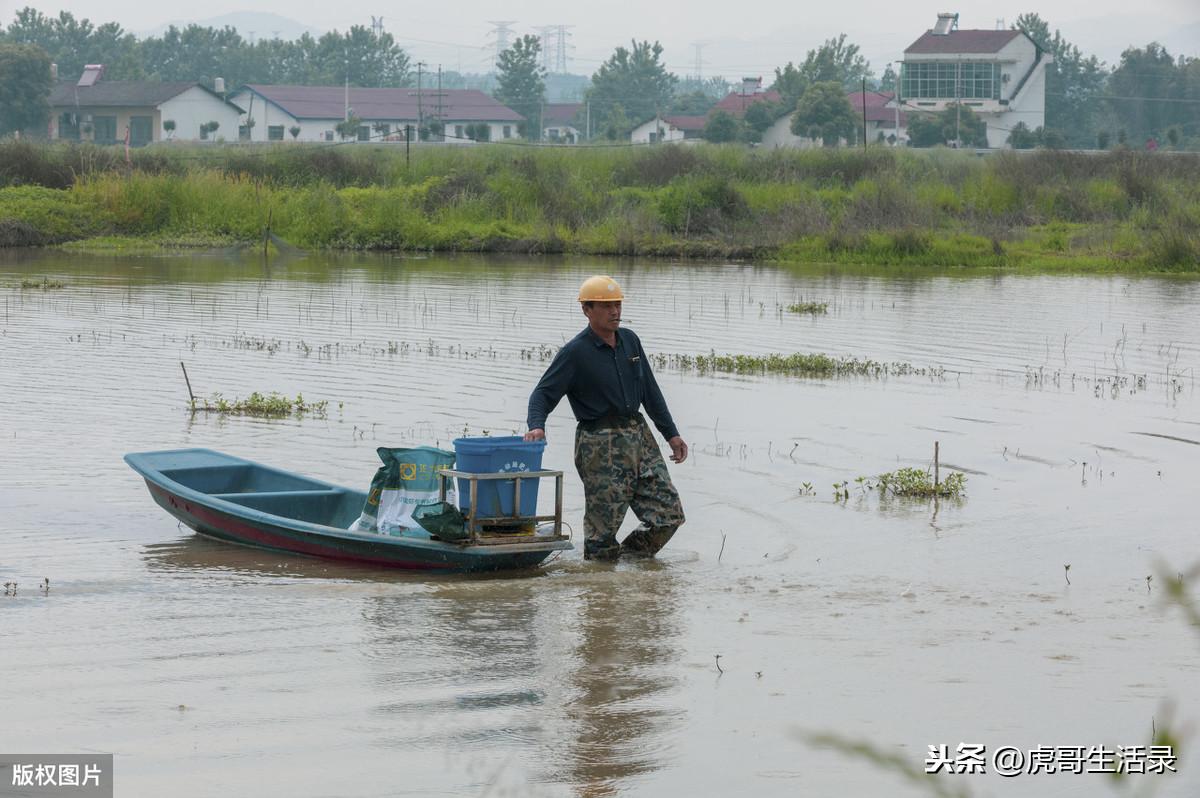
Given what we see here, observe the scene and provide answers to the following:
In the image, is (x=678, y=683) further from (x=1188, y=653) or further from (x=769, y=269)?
(x=769, y=269)

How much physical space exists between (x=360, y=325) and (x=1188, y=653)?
15.3m

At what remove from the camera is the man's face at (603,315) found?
841 centimetres

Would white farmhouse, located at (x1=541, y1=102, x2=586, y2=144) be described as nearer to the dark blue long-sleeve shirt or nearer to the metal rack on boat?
the dark blue long-sleeve shirt

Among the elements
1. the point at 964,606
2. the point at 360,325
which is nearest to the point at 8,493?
the point at 964,606

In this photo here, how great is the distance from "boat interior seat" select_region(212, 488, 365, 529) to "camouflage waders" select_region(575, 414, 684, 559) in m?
1.55

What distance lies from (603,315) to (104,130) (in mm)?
78272

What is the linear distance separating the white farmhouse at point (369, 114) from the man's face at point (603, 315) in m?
75.1

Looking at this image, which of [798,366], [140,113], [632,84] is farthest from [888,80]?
[798,366]

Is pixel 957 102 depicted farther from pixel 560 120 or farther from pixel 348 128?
pixel 560 120

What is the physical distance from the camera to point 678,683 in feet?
22.2

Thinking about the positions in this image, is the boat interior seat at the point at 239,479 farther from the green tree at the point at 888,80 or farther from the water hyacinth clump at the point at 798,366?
the green tree at the point at 888,80

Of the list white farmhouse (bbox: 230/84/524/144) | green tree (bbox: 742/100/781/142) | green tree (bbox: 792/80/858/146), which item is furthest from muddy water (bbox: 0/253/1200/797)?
white farmhouse (bbox: 230/84/524/144)

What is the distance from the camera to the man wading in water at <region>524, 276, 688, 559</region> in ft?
27.9

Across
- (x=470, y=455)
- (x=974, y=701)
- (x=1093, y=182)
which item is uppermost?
(x=1093, y=182)
